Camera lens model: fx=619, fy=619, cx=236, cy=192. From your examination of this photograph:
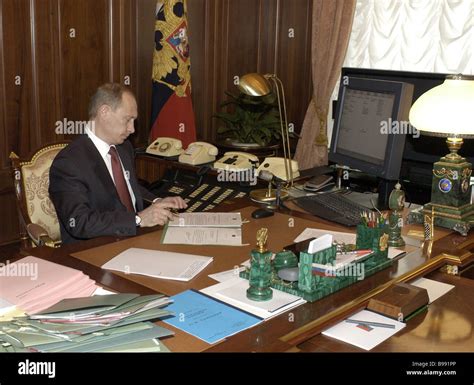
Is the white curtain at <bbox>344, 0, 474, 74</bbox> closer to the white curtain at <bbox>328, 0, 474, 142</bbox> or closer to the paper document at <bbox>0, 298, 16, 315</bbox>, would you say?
the white curtain at <bbox>328, 0, 474, 142</bbox>

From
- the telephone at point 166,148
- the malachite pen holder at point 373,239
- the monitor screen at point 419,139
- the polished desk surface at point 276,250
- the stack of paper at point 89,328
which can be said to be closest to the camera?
the stack of paper at point 89,328

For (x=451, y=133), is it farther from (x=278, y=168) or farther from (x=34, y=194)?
(x=34, y=194)

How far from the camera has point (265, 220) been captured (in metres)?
2.54

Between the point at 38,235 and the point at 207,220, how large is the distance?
2.45ft

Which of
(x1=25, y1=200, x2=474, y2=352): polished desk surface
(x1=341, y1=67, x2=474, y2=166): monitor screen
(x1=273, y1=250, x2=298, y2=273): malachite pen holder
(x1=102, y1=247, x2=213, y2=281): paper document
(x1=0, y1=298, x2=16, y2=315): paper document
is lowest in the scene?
(x1=25, y1=200, x2=474, y2=352): polished desk surface

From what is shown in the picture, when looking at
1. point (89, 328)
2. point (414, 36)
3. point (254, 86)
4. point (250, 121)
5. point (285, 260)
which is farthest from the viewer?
point (414, 36)

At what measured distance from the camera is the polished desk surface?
5.01ft

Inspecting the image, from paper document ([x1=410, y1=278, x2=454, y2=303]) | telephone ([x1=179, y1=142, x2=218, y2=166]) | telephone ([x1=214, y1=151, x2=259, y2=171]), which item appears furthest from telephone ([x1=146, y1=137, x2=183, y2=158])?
paper document ([x1=410, y1=278, x2=454, y2=303])

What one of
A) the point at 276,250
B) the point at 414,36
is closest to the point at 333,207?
the point at 276,250

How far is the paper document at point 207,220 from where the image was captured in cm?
243

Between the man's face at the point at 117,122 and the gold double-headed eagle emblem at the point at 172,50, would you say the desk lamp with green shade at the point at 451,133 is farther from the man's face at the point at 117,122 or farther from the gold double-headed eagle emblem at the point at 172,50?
the gold double-headed eagle emblem at the point at 172,50

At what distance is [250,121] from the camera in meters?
4.74

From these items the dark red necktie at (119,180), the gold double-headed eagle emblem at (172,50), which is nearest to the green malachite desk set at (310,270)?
the dark red necktie at (119,180)
